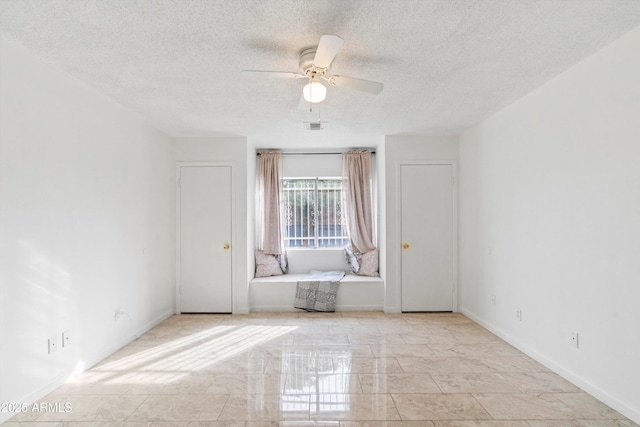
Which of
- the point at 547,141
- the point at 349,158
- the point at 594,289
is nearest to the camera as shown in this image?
the point at 594,289

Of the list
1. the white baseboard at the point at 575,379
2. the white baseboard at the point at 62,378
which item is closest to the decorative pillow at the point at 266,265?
the white baseboard at the point at 62,378

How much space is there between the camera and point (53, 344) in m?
2.65

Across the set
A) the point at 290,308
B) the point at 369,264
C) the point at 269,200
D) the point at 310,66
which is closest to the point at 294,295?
the point at 290,308

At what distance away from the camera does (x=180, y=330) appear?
163 inches

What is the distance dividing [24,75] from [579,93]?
12.9 feet

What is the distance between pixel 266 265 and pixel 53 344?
9.72ft

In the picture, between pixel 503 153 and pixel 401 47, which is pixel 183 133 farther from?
pixel 503 153

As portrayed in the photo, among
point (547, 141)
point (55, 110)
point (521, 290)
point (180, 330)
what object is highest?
point (55, 110)

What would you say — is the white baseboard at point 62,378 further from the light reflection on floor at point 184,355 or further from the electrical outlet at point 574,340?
the electrical outlet at point 574,340

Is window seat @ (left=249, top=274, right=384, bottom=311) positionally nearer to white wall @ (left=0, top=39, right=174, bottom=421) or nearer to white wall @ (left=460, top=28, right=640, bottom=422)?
white wall @ (left=0, top=39, right=174, bottom=421)

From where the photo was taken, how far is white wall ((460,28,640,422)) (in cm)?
227

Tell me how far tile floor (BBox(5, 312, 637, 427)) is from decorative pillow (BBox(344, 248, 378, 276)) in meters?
1.34

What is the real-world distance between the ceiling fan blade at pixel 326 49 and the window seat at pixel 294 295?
131 inches

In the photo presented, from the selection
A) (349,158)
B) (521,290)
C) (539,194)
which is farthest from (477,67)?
(349,158)
